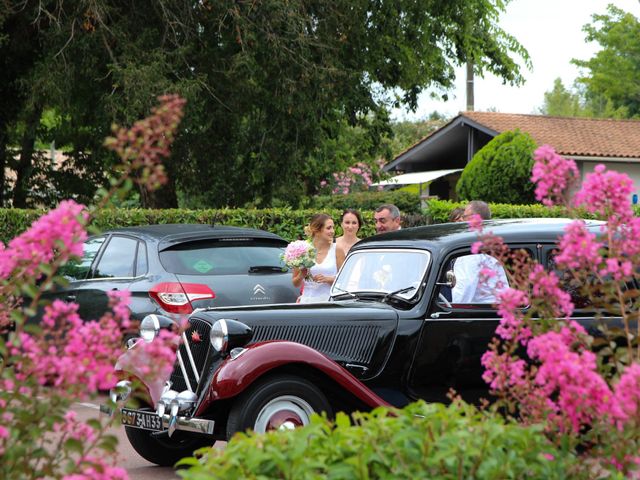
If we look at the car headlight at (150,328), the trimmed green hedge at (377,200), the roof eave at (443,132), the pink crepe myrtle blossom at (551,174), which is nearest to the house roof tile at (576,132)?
the roof eave at (443,132)

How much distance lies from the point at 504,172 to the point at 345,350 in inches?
819

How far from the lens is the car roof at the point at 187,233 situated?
414 inches

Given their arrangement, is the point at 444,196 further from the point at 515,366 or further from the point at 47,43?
the point at 515,366

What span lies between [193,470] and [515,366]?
1.43m

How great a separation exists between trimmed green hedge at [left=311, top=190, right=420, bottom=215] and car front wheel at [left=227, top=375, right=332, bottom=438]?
20.4 metres

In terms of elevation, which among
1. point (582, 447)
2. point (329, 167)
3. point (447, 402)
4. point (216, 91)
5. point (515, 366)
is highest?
point (216, 91)

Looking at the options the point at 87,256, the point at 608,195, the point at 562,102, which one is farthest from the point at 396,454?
the point at 562,102

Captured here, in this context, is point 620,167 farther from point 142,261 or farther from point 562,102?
point 562,102

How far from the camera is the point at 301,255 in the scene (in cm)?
978

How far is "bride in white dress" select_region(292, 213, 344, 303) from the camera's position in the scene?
9.90 meters

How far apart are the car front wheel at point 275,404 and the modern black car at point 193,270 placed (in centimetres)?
324

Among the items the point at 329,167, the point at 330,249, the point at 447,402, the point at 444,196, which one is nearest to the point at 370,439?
the point at 447,402

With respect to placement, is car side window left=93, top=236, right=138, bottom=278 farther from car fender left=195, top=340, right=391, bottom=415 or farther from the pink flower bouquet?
car fender left=195, top=340, right=391, bottom=415

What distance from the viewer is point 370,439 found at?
3.51 metres
